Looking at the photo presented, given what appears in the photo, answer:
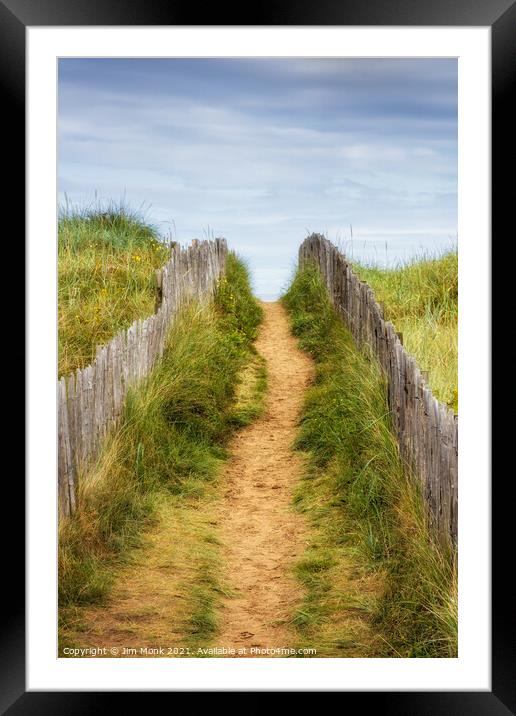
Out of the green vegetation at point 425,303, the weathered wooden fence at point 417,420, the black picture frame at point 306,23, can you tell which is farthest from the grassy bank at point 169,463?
the green vegetation at point 425,303

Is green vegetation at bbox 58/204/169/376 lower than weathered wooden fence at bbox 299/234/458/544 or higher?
higher

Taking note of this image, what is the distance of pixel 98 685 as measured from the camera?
322cm

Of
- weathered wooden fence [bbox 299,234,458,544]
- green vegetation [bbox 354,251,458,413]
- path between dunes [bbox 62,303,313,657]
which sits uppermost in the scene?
green vegetation [bbox 354,251,458,413]

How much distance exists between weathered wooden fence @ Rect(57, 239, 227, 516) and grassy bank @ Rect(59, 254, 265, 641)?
4.5 inches

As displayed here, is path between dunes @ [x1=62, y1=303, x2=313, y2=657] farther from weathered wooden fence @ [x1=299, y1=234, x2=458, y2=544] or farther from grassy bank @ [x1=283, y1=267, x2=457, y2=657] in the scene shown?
weathered wooden fence @ [x1=299, y1=234, x2=458, y2=544]

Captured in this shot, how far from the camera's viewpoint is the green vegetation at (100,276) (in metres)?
6.06

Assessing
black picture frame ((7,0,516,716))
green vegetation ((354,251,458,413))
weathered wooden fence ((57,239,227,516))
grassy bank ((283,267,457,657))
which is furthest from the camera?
green vegetation ((354,251,458,413))

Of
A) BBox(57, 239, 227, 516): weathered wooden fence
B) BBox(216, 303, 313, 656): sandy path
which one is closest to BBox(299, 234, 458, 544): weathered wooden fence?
BBox(216, 303, 313, 656): sandy path

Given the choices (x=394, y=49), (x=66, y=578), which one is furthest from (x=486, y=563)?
(x=394, y=49)

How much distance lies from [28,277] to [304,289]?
25.4 feet

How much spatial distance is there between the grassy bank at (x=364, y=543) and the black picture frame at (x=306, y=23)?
0.29 metres

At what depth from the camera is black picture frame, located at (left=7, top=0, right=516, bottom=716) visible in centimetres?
315

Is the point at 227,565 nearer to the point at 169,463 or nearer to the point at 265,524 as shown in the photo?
the point at 265,524

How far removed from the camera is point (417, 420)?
4434 mm
